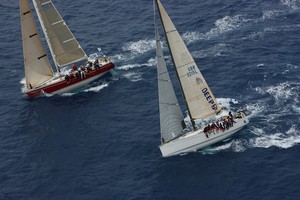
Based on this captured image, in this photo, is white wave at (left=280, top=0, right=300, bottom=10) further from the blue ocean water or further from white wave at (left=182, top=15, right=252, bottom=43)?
white wave at (left=182, top=15, right=252, bottom=43)

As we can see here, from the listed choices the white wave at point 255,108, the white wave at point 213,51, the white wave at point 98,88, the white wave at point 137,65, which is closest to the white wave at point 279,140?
the white wave at point 255,108

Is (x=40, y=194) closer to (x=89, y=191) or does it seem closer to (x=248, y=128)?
(x=89, y=191)

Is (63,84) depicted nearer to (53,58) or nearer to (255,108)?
(53,58)

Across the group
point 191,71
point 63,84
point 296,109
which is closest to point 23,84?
point 63,84

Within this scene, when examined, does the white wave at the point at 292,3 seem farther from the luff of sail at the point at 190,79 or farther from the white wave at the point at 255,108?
the luff of sail at the point at 190,79

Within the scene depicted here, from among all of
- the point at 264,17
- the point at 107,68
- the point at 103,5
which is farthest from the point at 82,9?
the point at 264,17
